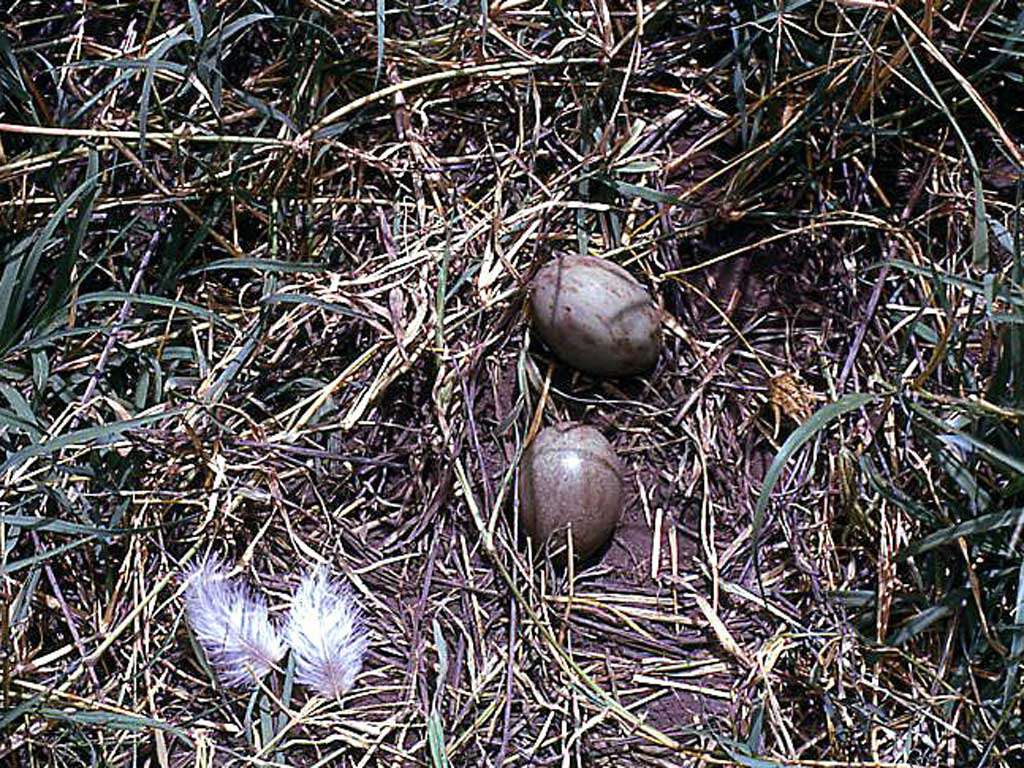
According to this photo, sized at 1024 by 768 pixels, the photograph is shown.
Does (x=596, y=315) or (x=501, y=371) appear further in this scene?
(x=501, y=371)

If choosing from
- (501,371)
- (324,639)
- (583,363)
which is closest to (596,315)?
(583,363)

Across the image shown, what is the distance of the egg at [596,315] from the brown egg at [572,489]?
103mm

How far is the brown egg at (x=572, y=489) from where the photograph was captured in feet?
6.04

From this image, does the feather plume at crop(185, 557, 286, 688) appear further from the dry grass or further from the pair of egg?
the pair of egg

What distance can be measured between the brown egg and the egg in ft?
0.34

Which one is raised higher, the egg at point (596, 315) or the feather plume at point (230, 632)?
the egg at point (596, 315)

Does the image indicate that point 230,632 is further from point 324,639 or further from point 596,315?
point 596,315

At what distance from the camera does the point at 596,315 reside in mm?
1871

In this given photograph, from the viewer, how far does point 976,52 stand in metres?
1.98

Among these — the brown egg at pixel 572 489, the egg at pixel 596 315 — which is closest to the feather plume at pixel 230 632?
the brown egg at pixel 572 489

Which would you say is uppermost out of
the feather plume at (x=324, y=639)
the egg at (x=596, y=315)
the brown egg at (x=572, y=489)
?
the egg at (x=596, y=315)

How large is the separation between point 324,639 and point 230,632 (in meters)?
0.12

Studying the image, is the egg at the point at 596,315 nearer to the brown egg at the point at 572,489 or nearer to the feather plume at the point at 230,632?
the brown egg at the point at 572,489

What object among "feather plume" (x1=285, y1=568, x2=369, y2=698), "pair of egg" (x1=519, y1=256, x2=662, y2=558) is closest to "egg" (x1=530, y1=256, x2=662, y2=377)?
"pair of egg" (x1=519, y1=256, x2=662, y2=558)
